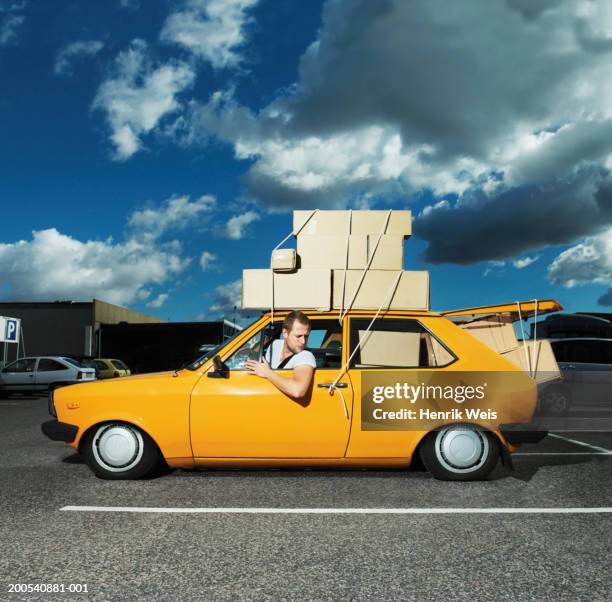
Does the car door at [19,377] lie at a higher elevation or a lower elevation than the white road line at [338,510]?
higher

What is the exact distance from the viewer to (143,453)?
5.61 meters

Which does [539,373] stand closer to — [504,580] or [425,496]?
[425,496]

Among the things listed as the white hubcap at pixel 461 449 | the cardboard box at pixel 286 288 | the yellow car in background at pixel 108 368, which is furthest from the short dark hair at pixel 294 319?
the yellow car in background at pixel 108 368

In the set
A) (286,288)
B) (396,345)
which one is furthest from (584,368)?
(286,288)

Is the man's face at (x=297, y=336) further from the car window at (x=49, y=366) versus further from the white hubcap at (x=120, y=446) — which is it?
the car window at (x=49, y=366)

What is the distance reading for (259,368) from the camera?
5406 mm

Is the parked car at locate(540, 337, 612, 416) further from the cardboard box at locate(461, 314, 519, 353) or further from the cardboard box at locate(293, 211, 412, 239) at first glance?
the cardboard box at locate(293, 211, 412, 239)

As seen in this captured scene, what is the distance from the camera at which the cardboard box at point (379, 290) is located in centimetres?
568

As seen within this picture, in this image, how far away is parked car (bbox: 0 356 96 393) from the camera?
20.5 m

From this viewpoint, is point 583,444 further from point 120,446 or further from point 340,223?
point 120,446

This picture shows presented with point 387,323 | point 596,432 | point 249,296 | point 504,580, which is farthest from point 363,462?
point 596,432

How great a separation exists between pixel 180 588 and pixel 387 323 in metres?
3.14

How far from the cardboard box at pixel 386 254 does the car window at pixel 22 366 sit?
1787cm

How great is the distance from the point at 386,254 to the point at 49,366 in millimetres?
17693
